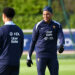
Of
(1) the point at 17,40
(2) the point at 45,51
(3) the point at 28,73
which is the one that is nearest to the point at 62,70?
(3) the point at 28,73

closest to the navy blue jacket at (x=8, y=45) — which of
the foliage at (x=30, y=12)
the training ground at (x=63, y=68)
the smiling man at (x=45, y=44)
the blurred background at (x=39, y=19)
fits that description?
the smiling man at (x=45, y=44)

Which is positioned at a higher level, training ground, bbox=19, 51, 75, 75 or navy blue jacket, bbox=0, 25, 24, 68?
navy blue jacket, bbox=0, 25, 24, 68

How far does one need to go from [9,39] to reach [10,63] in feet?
1.36

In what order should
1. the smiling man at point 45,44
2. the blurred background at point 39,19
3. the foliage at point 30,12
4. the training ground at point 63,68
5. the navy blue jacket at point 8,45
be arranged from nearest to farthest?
the navy blue jacket at point 8,45
the smiling man at point 45,44
the training ground at point 63,68
the blurred background at point 39,19
the foliage at point 30,12

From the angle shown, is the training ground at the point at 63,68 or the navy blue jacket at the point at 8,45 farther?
the training ground at the point at 63,68

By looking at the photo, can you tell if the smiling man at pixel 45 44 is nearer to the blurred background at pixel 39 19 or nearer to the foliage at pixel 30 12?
the blurred background at pixel 39 19

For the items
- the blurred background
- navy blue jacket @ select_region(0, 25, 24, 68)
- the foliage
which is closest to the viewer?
navy blue jacket @ select_region(0, 25, 24, 68)

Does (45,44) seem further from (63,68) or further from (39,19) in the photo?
(39,19)

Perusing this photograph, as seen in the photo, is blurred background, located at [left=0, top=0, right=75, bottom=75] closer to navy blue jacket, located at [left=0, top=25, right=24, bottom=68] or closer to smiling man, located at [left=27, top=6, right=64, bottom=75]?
smiling man, located at [left=27, top=6, right=64, bottom=75]

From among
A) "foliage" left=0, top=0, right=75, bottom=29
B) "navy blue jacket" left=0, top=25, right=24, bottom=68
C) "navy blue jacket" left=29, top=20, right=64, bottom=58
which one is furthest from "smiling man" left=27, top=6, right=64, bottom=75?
"foliage" left=0, top=0, right=75, bottom=29

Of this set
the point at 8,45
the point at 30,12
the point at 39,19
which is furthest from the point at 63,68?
the point at 30,12

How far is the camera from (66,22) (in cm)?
2252

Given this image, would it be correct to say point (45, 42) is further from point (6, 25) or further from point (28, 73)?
point (28, 73)

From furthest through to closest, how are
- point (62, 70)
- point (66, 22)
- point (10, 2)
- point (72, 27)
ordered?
1. point (10, 2)
2. point (72, 27)
3. point (66, 22)
4. point (62, 70)
